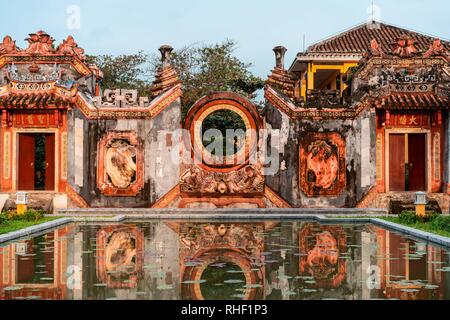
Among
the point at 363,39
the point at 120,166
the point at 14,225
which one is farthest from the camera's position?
the point at 363,39

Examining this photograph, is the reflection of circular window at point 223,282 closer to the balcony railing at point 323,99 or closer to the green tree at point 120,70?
the balcony railing at point 323,99

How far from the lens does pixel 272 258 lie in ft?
32.6

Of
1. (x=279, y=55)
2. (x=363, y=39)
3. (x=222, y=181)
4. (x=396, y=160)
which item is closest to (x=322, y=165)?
(x=396, y=160)

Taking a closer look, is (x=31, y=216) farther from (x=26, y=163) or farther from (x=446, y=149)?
(x=446, y=149)

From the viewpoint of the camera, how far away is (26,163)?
68.8 feet

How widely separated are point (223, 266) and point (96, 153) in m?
12.2

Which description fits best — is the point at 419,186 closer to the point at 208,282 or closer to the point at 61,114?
the point at 61,114

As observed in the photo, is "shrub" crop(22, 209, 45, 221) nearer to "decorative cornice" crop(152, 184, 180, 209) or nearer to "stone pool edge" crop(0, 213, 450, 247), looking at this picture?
"stone pool edge" crop(0, 213, 450, 247)

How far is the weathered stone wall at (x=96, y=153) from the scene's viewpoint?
20266mm

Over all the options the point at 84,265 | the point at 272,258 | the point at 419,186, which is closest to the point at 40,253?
the point at 84,265

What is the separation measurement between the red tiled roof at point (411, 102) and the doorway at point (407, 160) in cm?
116

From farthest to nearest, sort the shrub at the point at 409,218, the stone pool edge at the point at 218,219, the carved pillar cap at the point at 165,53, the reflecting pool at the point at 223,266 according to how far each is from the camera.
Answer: the carved pillar cap at the point at 165,53 < the shrub at the point at 409,218 < the stone pool edge at the point at 218,219 < the reflecting pool at the point at 223,266

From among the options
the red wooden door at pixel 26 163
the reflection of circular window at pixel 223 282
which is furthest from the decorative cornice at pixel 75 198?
the reflection of circular window at pixel 223 282
